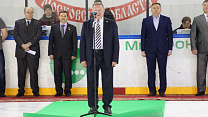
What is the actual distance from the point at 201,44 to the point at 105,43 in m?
2.87

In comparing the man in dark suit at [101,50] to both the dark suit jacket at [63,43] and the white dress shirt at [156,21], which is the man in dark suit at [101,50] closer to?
the white dress shirt at [156,21]

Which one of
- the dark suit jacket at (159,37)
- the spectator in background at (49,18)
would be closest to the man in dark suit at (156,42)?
the dark suit jacket at (159,37)

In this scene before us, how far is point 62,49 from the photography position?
24.5ft

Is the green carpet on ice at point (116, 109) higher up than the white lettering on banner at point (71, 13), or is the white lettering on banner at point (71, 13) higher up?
the white lettering on banner at point (71, 13)

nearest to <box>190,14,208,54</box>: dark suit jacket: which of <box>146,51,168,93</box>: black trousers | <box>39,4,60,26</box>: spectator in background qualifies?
<box>146,51,168,93</box>: black trousers

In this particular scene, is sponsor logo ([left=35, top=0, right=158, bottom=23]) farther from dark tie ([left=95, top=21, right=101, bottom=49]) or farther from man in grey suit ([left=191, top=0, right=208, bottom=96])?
dark tie ([left=95, top=21, right=101, bottom=49])

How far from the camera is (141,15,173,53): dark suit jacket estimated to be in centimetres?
713

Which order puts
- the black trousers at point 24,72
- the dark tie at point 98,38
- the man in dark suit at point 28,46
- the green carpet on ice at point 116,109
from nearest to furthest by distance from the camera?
the dark tie at point 98,38 < the green carpet on ice at point 116,109 < the man in dark suit at point 28,46 < the black trousers at point 24,72

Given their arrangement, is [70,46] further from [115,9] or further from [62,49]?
[115,9]

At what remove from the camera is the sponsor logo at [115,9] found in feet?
25.8

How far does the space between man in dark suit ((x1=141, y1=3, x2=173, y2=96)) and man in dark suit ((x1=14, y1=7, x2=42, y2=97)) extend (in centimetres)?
206

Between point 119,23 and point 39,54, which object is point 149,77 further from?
point 39,54

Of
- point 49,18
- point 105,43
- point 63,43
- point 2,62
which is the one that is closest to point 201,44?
point 63,43

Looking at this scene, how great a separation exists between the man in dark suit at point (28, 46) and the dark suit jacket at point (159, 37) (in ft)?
6.75
